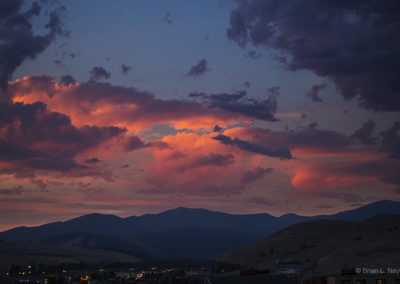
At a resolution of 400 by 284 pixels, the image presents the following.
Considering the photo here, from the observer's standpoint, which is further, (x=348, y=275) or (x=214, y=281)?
(x=214, y=281)

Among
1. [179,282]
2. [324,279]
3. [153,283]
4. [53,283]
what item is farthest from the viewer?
[53,283]

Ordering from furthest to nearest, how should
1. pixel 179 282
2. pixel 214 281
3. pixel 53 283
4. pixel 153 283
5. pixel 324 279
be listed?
pixel 53 283
pixel 153 283
pixel 179 282
pixel 214 281
pixel 324 279

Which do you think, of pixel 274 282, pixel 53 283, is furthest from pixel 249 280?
pixel 53 283

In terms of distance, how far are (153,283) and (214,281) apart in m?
56.2

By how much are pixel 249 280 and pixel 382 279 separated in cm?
3357

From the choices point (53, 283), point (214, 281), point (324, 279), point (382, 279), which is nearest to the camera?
point (382, 279)

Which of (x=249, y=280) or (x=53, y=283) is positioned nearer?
(x=249, y=280)

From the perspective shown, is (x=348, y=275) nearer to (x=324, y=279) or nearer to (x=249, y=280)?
(x=324, y=279)

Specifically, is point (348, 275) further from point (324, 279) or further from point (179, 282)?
point (179, 282)

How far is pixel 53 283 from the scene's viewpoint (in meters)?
194

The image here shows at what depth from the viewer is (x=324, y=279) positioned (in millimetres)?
123375

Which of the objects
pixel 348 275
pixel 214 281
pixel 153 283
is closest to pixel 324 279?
pixel 348 275

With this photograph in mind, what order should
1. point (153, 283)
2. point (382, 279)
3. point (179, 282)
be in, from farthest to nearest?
point (153, 283)
point (179, 282)
point (382, 279)

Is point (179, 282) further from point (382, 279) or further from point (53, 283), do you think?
point (382, 279)
